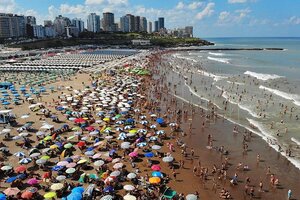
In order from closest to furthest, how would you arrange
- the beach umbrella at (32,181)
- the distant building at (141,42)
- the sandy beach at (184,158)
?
the beach umbrella at (32,181), the sandy beach at (184,158), the distant building at (141,42)

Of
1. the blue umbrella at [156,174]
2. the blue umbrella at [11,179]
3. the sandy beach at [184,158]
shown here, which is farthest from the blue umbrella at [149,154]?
the blue umbrella at [11,179]

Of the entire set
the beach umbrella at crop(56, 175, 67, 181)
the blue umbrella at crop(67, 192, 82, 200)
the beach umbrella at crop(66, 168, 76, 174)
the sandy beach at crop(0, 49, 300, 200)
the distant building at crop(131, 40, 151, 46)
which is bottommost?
the sandy beach at crop(0, 49, 300, 200)

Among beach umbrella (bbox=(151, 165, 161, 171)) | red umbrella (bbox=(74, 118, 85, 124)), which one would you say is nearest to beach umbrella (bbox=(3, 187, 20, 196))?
beach umbrella (bbox=(151, 165, 161, 171))

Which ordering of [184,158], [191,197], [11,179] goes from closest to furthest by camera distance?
1. [191,197]
2. [11,179]
3. [184,158]

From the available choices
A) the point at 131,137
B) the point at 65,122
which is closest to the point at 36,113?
the point at 65,122

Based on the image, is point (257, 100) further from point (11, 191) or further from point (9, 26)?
point (9, 26)

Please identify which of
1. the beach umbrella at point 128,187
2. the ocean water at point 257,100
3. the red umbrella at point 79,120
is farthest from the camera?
the red umbrella at point 79,120

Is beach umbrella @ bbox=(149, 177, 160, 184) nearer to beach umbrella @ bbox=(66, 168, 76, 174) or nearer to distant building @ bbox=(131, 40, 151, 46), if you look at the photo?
beach umbrella @ bbox=(66, 168, 76, 174)

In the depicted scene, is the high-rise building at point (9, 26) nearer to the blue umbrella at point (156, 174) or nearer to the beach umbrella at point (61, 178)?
the beach umbrella at point (61, 178)

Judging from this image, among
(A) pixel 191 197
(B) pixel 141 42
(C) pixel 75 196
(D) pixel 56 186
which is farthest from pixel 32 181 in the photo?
(B) pixel 141 42

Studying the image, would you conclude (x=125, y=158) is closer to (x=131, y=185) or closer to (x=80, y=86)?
(x=131, y=185)

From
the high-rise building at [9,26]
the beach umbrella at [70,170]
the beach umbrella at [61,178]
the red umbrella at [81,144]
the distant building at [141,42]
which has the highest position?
the high-rise building at [9,26]
